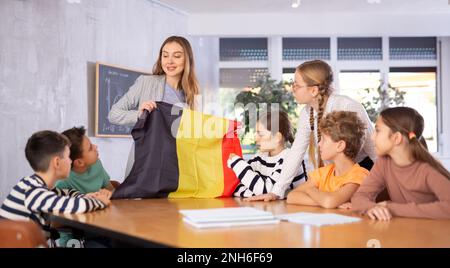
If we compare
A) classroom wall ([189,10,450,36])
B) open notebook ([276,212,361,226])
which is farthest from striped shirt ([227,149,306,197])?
classroom wall ([189,10,450,36])

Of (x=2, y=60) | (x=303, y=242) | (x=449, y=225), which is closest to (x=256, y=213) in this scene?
(x=303, y=242)

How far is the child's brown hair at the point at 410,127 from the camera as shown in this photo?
1.80m

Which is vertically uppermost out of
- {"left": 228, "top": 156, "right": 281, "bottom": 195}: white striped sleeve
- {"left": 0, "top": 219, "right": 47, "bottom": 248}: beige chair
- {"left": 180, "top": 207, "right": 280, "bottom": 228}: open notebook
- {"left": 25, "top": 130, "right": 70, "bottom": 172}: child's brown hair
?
{"left": 25, "top": 130, "right": 70, "bottom": 172}: child's brown hair

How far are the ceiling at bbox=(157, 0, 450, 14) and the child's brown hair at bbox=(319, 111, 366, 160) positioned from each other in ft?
14.4

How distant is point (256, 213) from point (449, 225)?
601 mm

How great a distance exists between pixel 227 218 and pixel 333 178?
84cm

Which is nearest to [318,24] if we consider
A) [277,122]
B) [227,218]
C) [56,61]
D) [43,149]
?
[56,61]

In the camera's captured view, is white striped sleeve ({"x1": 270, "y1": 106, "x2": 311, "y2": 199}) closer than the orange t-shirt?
No

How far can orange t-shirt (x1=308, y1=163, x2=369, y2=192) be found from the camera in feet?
6.79

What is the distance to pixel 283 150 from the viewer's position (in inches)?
102

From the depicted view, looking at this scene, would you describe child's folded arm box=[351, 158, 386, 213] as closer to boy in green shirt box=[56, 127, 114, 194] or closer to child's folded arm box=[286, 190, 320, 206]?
child's folded arm box=[286, 190, 320, 206]

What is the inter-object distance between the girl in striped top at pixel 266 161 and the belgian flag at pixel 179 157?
0.08 metres

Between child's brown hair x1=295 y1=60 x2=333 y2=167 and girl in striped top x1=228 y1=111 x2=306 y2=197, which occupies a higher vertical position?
child's brown hair x1=295 y1=60 x2=333 y2=167

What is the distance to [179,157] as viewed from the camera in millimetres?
2395
